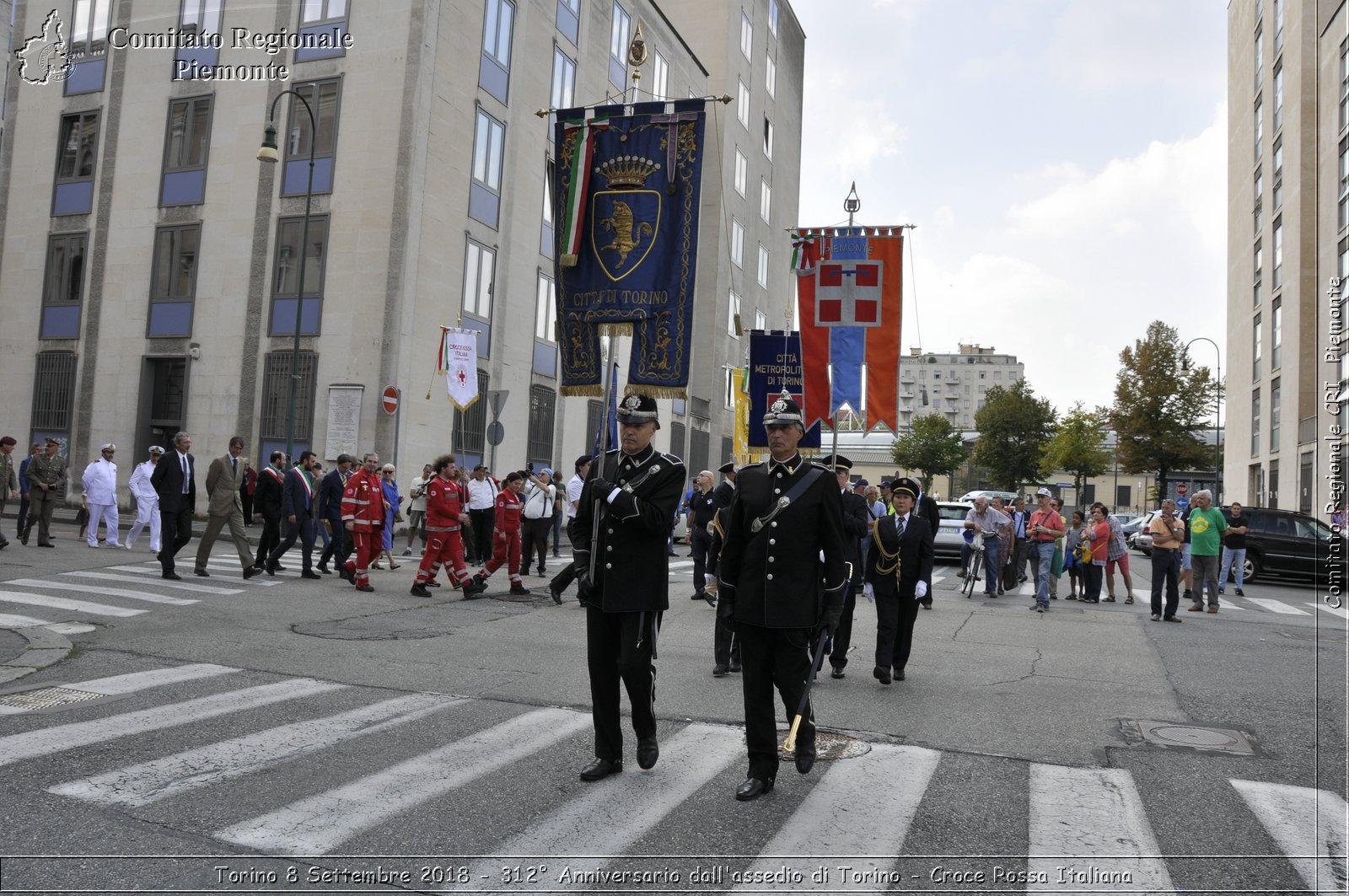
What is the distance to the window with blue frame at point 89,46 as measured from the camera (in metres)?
29.0

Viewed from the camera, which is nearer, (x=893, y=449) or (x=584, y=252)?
(x=584, y=252)

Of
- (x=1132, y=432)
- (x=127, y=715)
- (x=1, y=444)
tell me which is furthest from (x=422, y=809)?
(x=1132, y=432)

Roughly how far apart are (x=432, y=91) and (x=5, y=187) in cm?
1482

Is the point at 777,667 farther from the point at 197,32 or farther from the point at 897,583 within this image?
the point at 197,32

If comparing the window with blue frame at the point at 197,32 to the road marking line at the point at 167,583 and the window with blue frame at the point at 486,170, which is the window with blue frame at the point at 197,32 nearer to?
the window with blue frame at the point at 486,170

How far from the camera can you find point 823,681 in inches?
356

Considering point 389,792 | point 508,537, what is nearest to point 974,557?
point 508,537

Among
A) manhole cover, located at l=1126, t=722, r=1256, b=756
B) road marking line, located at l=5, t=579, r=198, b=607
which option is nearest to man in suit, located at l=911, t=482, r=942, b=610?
manhole cover, located at l=1126, t=722, r=1256, b=756

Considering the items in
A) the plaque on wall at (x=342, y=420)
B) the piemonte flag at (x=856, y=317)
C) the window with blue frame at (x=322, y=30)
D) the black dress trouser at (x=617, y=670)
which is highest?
the window with blue frame at (x=322, y=30)

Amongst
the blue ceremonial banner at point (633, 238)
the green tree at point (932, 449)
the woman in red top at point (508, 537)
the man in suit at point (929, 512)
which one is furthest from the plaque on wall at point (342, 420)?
the green tree at point (932, 449)

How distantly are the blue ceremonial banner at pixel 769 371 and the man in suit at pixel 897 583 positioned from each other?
46.3 feet

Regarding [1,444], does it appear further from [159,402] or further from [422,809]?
[422,809]

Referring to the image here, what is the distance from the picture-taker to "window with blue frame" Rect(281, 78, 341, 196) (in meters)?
25.8

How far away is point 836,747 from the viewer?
640 centimetres
